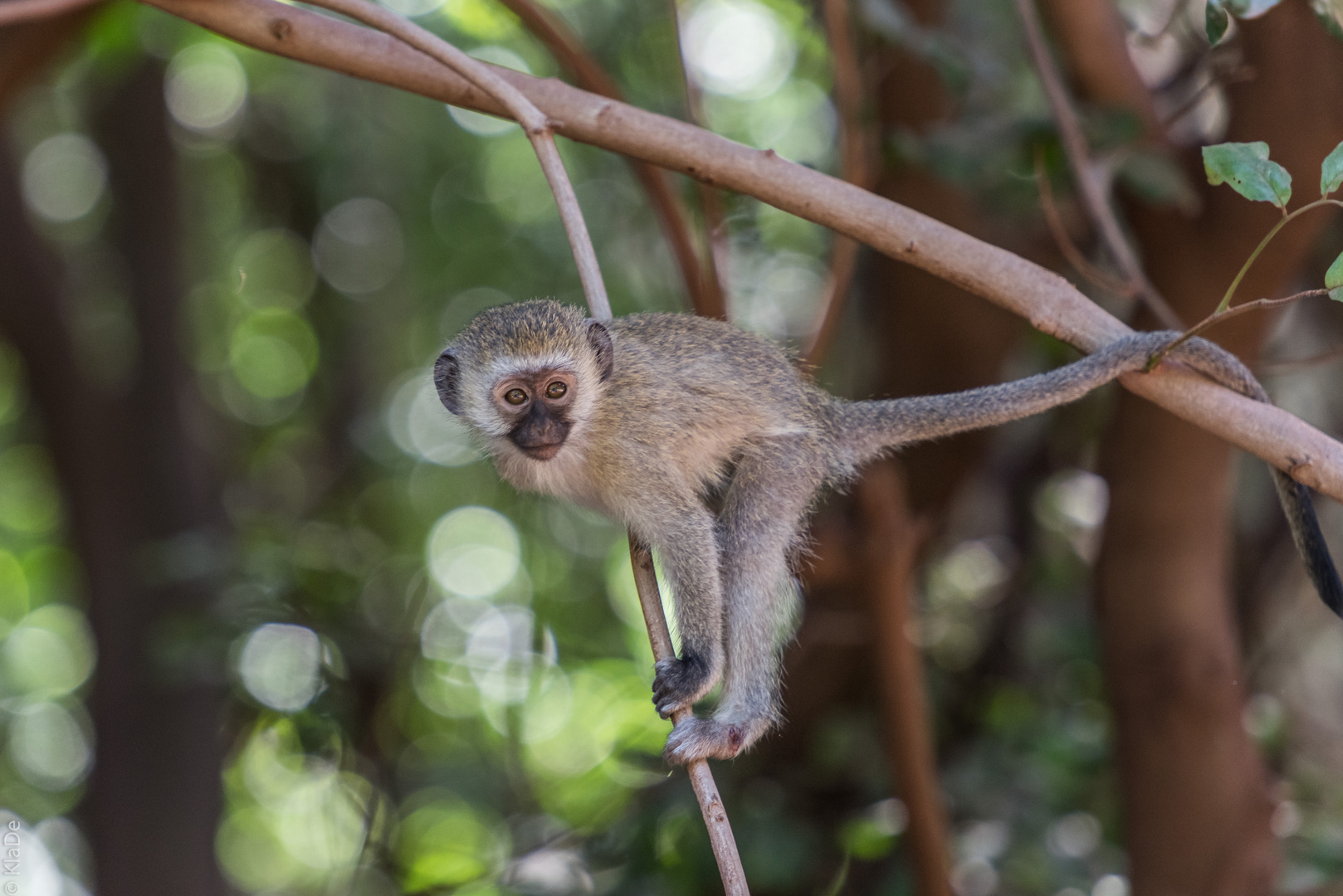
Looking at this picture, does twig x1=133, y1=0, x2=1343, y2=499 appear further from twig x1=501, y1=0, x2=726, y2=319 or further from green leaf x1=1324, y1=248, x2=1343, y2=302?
twig x1=501, y1=0, x2=726, y2=319

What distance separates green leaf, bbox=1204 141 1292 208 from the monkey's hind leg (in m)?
1.57

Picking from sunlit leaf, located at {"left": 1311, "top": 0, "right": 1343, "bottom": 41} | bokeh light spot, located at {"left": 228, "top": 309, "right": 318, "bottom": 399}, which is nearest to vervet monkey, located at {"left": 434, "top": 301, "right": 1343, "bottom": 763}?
sunlit leaf, located at {"left": 1311, "top": 0, "right": 1343, "bottom": 41}

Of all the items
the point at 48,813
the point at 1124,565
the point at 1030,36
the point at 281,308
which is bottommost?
the point at 48,813

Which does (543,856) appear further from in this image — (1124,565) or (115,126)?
(115,126)

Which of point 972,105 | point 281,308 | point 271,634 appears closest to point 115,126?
point 281,308

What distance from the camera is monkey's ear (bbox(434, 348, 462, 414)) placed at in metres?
3.65

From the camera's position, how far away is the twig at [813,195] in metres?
2.56

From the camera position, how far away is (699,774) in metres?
2.45

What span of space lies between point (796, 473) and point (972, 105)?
3.00 m

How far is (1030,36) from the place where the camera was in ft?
12.9

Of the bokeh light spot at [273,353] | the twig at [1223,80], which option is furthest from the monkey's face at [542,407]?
the bokeh light spot at [273,353]

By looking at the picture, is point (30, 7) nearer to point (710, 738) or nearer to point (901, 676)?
point (710, 738)

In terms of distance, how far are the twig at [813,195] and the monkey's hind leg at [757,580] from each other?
0.89 m

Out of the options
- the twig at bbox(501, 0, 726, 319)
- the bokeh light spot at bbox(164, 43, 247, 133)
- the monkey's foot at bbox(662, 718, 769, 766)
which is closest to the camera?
the monkey's foot at bbox(662, 718, 769, 766)
